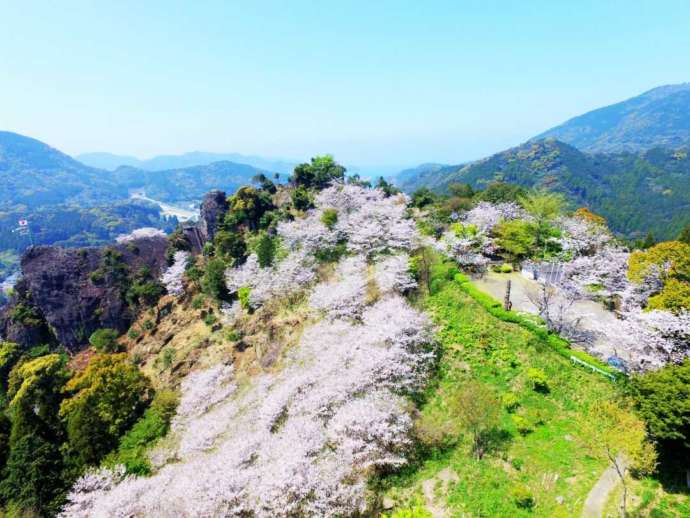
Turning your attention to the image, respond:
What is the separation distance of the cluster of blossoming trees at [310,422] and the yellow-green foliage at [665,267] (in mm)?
15288

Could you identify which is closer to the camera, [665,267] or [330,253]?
[665,267]

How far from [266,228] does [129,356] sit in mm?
24580

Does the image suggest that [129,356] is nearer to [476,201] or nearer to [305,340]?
[305,340]

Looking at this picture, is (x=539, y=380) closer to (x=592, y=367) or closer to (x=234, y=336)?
(x=592, y=367)

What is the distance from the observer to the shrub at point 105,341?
48750mm

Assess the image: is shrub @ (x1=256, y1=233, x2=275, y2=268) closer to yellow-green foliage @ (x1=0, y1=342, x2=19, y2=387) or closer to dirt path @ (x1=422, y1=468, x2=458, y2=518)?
dirt path @ (x1=422, y1=468, x2=458, y2=518)

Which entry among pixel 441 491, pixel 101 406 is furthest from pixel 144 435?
pixel 441 491

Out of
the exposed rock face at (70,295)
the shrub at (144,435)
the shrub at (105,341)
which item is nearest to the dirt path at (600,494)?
the shrub at (144,435)

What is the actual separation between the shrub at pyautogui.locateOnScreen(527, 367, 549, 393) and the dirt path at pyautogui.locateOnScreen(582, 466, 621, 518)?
5.62 m

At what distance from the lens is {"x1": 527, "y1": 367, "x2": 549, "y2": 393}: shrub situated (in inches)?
898

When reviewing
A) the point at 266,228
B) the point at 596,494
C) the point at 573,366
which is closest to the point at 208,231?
the point at 266,228

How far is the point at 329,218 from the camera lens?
161 feet

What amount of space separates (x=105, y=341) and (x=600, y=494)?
52592 millimetres

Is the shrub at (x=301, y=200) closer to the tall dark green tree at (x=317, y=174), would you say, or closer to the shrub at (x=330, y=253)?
the tall dark green tree at (x=317, y=174)
